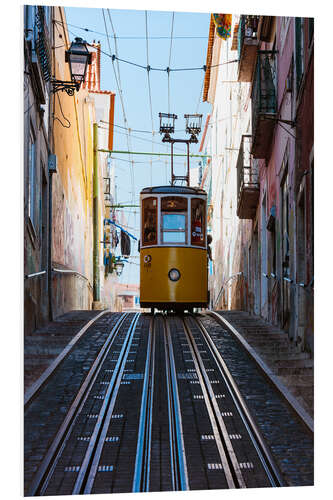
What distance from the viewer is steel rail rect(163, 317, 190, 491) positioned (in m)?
5.25

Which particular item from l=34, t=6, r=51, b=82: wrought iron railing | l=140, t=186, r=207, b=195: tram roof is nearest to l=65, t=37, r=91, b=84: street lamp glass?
l=34, t=6, r=51, b=82: wrought iron railing

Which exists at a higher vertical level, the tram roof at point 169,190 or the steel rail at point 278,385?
the tram roof at point 169,190

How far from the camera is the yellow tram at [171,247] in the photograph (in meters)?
13.5

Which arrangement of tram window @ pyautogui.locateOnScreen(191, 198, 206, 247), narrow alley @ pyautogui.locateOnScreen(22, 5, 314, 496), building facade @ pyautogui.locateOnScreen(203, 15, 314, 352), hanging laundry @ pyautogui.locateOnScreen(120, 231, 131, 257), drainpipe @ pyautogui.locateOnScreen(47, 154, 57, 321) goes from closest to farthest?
1. narrow alley @ pyautogui.locateOnScreen(22, 5, 314, 496)
2. building facade @ pyautogui.locateOnScreen(203, 15, 314, 352)
3. drainpipe @ pyautogui.locateOnScreen(47, 154, 57, 321)
4. tram window @ pyautogui.locateOnScreen(191, 198, 206, 247)
5. hanging laundry @ pyautogui.locateOnScreen(120, 231, 131, 257)

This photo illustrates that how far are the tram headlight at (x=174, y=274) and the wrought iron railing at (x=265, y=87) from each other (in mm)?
2801

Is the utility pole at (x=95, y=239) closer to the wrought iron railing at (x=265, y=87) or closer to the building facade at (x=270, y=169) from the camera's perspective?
the building facade at (x=270, y=169)

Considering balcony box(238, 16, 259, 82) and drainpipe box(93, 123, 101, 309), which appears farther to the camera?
drainpipe box(93, 123, 101, 309)

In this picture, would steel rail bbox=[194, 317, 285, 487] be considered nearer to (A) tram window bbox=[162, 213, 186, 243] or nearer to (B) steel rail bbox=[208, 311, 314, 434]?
(B) steel rail bbox=[208, 311, 314, 434]

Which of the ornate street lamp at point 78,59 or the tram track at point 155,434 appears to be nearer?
the tram track at point 155,434

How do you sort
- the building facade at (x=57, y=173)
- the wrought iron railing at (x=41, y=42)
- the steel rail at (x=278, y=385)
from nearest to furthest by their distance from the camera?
1. the steel rail at (x=278, y=385)
2. the building facade at (x=57, y=173)
3. the wrought iron railing at (x=41, y=42)

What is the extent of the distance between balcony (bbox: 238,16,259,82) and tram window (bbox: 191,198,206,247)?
281cm

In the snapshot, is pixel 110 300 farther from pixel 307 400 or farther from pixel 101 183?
pixel 307 400

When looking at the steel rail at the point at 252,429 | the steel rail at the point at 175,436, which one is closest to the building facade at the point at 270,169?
the steel rail at the point at 252,429
